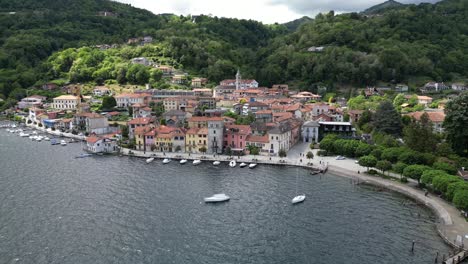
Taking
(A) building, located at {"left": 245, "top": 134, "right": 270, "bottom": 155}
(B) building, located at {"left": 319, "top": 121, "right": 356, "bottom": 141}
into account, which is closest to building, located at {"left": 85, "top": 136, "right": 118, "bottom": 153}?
(A) building, located at {"left": 245, "top": 134, "right": 270, "bottom": 155}

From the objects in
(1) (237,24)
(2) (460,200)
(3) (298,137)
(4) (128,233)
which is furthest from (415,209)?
(1) (237,24)

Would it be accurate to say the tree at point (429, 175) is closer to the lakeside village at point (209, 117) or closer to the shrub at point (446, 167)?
the shrub at point (446, 167)

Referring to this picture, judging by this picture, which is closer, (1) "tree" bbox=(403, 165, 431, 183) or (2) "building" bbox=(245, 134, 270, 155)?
(1) "tree" bbox=(403, 165, 431, 183)

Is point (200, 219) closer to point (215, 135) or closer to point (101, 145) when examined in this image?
point (215, 135)

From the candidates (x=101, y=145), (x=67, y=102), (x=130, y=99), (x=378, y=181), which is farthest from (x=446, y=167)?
(x=67, y=102)

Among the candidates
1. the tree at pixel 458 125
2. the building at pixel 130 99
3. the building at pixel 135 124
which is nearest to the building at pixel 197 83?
the building at pixel 130 99

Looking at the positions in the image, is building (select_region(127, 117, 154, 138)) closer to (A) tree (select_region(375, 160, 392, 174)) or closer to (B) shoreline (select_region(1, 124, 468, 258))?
(B) shoreline (select_region(1, 124, 468, 258))
